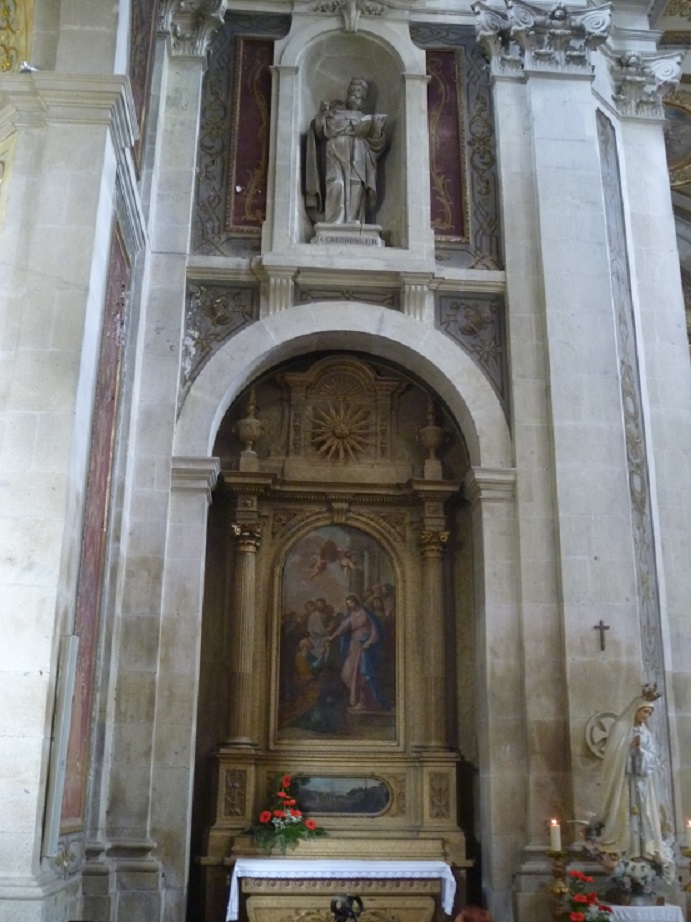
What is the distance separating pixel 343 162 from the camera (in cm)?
1284

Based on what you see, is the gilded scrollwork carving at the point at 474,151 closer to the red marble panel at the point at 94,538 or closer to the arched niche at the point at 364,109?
the arched niche at the point at 364,109

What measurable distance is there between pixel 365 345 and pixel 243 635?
344cm

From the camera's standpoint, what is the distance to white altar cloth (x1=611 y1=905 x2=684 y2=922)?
352 inches

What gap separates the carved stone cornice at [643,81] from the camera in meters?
13.5

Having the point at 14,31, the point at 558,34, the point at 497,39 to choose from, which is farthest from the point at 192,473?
the point at 558,34

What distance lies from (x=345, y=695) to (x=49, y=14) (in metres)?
7.16

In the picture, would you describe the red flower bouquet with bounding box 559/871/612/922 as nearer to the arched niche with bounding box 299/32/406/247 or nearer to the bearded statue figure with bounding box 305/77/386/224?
the arched niche with bounding box 299/32/406/247

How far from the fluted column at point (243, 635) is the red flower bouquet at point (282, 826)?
656 mm

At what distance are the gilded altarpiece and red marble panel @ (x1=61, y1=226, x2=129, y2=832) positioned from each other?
6.89ft

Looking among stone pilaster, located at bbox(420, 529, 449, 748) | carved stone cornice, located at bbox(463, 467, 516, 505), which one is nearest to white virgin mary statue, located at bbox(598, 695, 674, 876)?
stone pilaster, located at bbox(420, 529, 449, 748)

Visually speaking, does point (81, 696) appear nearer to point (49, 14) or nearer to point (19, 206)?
point (19, 206)

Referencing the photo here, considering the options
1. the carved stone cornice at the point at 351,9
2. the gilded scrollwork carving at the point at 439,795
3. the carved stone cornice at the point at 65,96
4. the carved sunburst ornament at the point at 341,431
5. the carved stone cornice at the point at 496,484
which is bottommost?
the gilded scrollwork carving at the point at 439,795

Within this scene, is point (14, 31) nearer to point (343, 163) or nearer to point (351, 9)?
point (343, 163)

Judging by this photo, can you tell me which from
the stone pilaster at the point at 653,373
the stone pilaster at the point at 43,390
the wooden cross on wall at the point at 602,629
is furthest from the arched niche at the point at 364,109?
the wooden cross on wall at the point at 602,629
